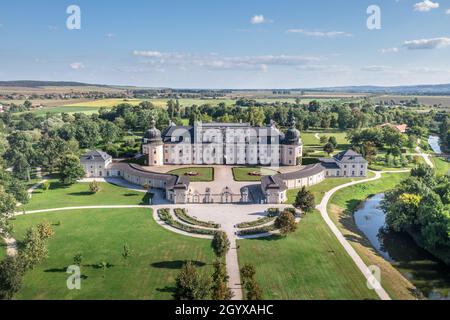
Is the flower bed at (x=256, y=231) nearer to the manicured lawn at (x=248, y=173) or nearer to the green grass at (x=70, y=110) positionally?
the manicured lawn at (x=248, y=173)

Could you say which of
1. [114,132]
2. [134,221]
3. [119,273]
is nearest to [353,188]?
[134,221]

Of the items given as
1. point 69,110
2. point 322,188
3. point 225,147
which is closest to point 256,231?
point 322,188

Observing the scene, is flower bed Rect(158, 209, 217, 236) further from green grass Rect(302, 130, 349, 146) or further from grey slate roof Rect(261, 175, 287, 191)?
green grass Rect(302, 130, 349, 146)

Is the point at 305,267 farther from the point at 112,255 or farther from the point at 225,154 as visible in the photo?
the point at 225,154

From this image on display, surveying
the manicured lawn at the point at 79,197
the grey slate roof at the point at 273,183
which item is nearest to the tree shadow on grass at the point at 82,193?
the manicured lawn at the point at 79,197

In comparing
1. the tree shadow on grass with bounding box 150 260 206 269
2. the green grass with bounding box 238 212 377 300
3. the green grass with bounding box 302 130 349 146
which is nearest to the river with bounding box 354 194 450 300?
the green grass with bounding box 238 212 377 300

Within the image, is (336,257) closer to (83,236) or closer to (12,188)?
(83,236)
